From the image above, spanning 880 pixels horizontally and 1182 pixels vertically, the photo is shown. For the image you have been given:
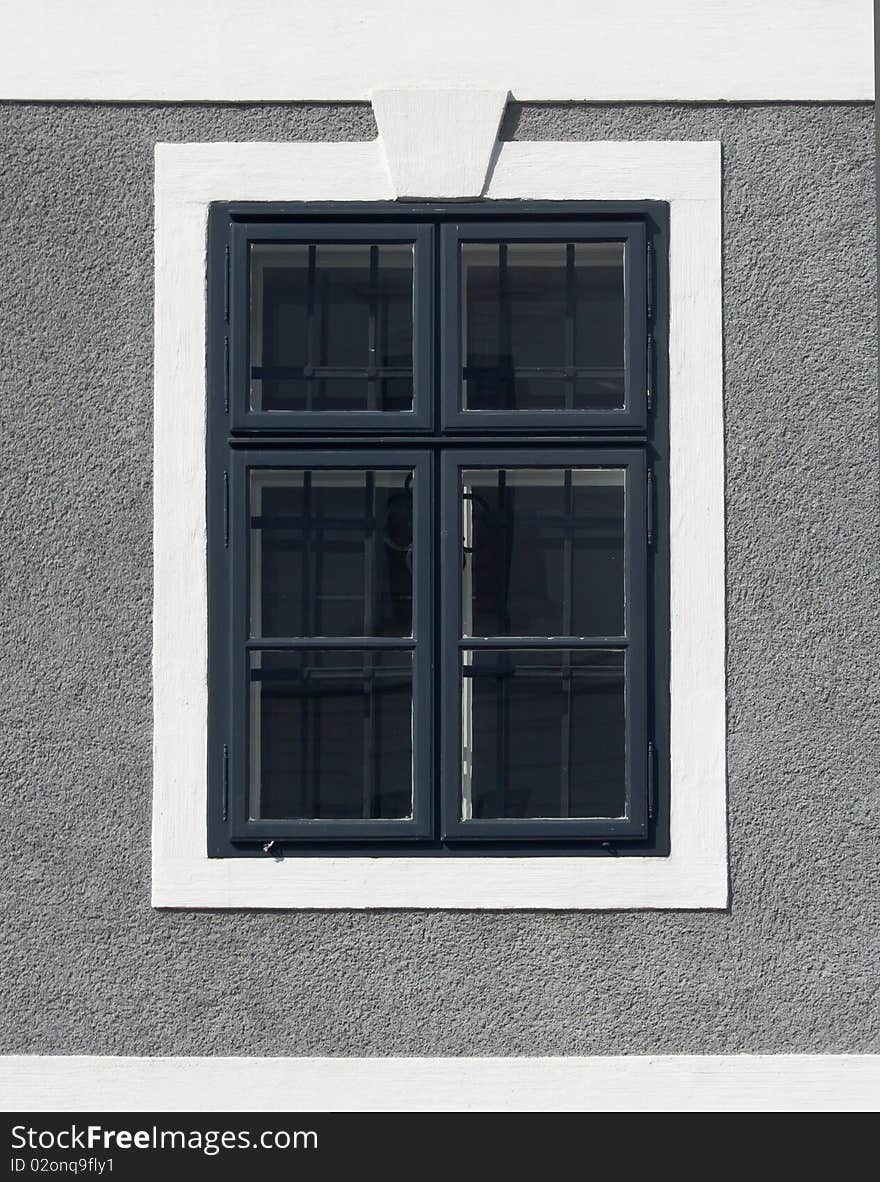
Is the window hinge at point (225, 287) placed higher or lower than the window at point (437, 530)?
higher

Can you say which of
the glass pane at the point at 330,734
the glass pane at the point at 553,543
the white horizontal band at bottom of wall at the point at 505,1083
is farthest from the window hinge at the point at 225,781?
the glass pane at the point at 553,543

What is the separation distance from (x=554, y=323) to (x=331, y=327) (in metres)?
0.64

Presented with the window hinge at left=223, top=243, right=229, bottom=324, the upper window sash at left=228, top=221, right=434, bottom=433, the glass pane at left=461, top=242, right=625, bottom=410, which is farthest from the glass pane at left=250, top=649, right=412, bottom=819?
the window hinge at left=223, top=243, right=229, bottom=324

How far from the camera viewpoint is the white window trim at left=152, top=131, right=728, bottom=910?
131 inches

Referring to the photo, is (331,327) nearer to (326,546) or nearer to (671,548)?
(326,546)

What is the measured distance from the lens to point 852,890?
3350 mm

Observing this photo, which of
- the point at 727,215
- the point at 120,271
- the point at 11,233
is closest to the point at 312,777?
the point at 120,271

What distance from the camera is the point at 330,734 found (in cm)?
355

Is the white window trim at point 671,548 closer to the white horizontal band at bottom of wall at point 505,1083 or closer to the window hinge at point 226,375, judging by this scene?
the window hinge at point 226,375
